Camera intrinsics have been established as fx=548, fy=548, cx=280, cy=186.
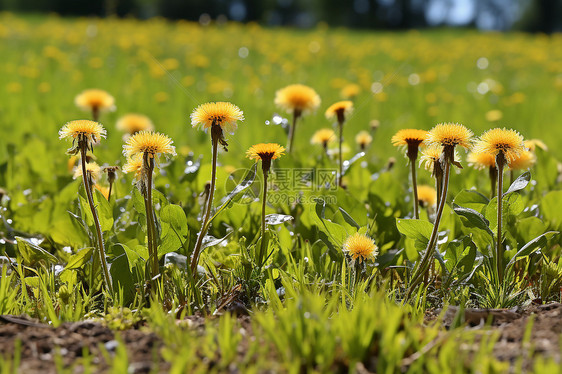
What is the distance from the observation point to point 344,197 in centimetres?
207

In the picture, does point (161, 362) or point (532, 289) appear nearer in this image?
point (161, 362)

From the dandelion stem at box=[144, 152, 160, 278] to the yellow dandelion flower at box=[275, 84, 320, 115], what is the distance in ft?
3.07

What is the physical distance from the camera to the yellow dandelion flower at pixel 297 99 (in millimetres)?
2395

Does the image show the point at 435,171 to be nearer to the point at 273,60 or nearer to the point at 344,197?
the point at 344,197

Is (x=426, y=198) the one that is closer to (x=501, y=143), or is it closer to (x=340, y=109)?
(x=340, y=109)

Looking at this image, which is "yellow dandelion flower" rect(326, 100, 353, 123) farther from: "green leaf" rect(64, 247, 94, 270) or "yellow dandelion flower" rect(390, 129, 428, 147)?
"green leaf" rect(64, 247, 94, 270)

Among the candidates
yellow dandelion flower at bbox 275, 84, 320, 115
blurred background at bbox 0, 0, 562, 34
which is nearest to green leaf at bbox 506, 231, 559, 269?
yellow dandelion flower at bbox 275, 84, 320, 115

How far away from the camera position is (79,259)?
1736 millimetres

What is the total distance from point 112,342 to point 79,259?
0.53 meters

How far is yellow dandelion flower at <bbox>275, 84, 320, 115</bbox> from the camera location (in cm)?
239

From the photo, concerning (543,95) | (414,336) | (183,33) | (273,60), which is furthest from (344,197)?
(183,33)

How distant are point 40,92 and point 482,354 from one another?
517cm

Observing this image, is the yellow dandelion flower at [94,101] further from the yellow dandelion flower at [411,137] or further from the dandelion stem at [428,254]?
the dandelion stem at [428,254]

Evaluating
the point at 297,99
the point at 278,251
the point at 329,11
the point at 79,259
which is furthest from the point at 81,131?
the point at 329,11
